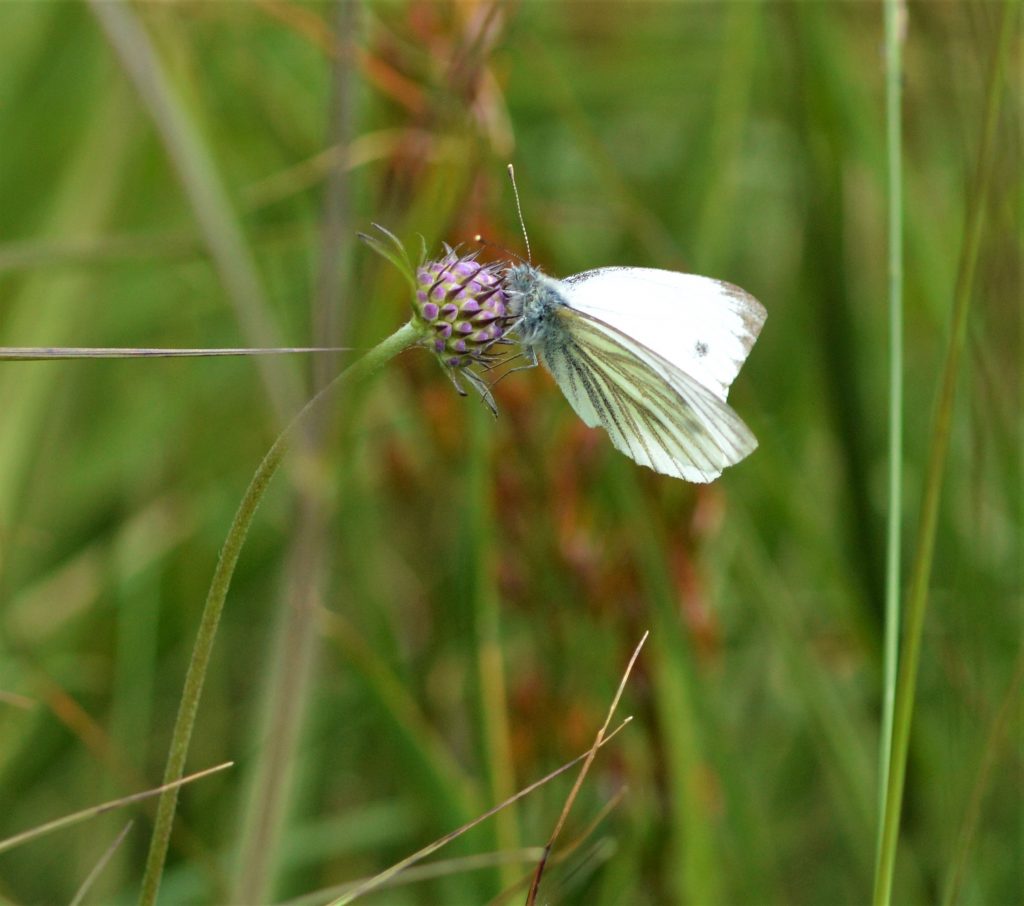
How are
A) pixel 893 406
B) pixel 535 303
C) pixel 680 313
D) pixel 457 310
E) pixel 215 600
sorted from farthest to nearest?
pixel 680 313 < pixel 535 303 < pixel 893 406 < pixel 457 310 < pixel 215 600

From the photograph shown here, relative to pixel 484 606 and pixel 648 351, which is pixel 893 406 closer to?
pixel 648 351

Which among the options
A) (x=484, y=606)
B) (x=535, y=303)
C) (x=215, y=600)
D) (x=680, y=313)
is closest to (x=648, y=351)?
(x=535, y=303)

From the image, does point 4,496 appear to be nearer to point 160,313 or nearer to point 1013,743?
point 160,313

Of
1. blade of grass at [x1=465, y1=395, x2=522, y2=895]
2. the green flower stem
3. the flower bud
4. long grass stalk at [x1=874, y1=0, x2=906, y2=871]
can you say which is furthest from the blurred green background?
the green flower stem

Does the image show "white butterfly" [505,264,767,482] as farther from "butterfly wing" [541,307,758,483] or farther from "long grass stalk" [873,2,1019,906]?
Result: "long grass stalk" [873,2,1019,906]

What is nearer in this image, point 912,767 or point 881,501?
point 912,767

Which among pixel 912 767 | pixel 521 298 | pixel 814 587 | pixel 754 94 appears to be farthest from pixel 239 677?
pixel 754 94
